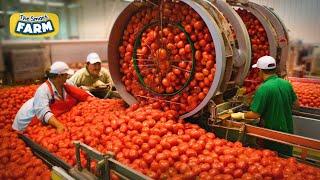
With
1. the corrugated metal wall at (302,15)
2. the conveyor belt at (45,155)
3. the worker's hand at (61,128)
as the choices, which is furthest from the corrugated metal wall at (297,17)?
the conveyor belt at (45,155)

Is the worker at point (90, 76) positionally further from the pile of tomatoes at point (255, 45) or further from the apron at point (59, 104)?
the pile of tomatoes at point (255, 45)

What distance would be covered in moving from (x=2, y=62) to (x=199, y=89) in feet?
6.37

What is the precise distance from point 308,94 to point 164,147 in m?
3.61

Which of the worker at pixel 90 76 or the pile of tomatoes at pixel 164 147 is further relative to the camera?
the worker at pixel 90 76

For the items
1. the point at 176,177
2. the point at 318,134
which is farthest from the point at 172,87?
the point at 318,134

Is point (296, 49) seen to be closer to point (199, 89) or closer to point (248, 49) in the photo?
point (248, 49)

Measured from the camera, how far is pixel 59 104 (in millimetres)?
3686

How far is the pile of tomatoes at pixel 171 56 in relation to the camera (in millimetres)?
2984

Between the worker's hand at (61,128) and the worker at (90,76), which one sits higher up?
the worker at (90,76)

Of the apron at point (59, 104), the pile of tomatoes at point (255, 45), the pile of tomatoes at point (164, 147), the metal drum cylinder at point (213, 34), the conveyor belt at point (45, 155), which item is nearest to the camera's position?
the pile of tomatoes at point (164, 147)

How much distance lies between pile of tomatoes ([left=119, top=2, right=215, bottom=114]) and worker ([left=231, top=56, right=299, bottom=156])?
1.97ft

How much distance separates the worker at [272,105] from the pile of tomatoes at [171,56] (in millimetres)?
599

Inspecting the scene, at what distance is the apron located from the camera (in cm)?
353

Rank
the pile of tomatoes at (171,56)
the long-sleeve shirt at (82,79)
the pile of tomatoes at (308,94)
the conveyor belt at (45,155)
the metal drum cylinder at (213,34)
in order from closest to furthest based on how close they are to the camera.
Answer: the conveyor belt at (45,155)
the metal drum cylinder at (213,34)
the pile of tomatoes at (171,56)
the pile of tomatoes at (308,94)
the long-sleeve shirt at (82,79)
